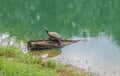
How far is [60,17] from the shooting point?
31531 mm

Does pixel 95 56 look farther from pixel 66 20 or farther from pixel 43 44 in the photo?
pixel 66 20

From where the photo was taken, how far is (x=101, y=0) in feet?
138

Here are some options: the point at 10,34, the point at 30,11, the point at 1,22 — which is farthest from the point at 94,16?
the point at 10,34

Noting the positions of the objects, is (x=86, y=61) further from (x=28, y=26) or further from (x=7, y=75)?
(x=28, y=26)

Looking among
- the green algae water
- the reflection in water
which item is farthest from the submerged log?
the green algae water

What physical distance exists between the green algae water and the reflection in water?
53 millimetres

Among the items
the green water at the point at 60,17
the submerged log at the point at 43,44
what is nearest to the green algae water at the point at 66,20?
the green water at the point at 60,17

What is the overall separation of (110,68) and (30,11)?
20.3 meters

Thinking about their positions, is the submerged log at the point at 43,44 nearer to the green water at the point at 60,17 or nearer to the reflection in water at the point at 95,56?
the reflection in water at the point at 95,56

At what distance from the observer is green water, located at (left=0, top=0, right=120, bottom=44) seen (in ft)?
80.2

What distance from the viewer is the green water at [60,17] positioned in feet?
80.2

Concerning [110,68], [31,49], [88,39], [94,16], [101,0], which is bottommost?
[110,68]

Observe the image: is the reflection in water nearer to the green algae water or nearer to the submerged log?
the green algae water

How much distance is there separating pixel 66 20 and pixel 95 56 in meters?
12.9
